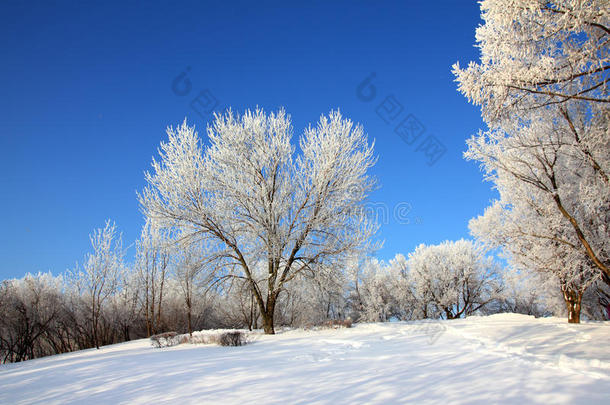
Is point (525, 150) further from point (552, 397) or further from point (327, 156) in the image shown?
point (552, 397)

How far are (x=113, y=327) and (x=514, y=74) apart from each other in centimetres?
3523

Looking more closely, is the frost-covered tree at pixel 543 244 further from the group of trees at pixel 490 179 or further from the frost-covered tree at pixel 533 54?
the frost-covered tree at pixel 533 54

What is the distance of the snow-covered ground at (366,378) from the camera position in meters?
3.42

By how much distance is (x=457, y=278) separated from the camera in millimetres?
32375

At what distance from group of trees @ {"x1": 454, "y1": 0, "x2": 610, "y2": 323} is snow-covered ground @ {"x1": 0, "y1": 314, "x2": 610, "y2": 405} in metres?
4.57

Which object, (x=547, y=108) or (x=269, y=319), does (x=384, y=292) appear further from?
(x=547, y=108)

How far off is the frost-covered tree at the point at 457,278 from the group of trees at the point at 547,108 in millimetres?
18303

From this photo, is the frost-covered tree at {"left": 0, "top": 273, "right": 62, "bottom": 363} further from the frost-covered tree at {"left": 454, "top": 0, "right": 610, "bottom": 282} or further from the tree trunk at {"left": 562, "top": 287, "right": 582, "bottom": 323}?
the tree trunk at {"left": 562, "top": 287, "right": 582, "bottom": 323}

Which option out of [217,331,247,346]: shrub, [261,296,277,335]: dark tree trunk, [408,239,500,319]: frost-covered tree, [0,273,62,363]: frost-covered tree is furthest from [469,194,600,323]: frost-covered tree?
[0,273,62,363]: frost-covered tree

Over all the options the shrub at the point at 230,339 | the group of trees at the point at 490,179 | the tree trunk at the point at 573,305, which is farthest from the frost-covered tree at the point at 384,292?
the shrub at the point at 230,339

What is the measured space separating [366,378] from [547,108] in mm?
9745

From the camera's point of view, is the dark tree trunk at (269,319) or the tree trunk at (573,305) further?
the tree trunk at (573,305)

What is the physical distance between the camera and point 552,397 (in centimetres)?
318

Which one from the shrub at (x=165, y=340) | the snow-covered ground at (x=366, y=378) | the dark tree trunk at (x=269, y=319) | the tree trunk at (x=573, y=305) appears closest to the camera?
the snow-covered ground at (x=366, y=378)
